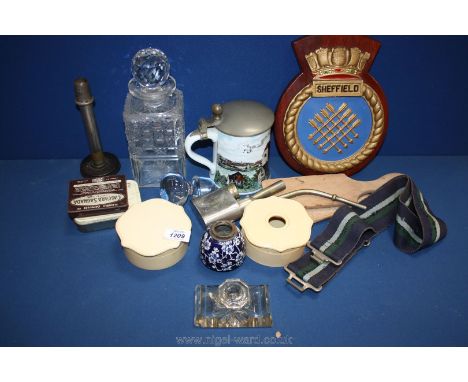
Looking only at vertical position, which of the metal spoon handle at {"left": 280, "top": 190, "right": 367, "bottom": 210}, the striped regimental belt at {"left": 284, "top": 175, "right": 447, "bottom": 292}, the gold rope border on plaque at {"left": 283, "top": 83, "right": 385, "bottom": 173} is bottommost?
the striped regimental belt at {"left": 284, "top": 175, "right": 447, "bottom": 292}

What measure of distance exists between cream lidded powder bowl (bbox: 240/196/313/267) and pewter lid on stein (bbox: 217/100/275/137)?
17cm

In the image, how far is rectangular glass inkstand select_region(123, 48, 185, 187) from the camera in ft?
3.53

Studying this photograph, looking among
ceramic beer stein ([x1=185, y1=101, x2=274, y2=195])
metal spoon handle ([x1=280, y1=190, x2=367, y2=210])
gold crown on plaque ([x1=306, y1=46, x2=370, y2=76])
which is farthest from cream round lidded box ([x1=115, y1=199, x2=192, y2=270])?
gold crown on plaque ([x1=306, y1=46, x2=370, y2=76])

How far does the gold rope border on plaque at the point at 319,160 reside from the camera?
1.11 meters

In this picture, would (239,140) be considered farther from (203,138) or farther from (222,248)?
(222,248)

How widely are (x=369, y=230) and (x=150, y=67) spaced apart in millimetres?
655

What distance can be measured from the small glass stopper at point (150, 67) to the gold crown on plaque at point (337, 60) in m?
0.34

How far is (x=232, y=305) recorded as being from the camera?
0.95m

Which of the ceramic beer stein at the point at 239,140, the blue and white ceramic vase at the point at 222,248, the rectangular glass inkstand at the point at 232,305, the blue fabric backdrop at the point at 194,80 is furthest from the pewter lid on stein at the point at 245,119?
the rectangular glass inkstand at the point at 232,305

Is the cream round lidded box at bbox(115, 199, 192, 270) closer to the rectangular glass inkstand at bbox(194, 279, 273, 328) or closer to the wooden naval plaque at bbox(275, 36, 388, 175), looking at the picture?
the rectangular glass inkstand at bbox(194, 279, 273, 328)

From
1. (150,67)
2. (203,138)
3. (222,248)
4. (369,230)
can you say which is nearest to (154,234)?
(222,248)

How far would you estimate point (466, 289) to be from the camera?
999 millimetres

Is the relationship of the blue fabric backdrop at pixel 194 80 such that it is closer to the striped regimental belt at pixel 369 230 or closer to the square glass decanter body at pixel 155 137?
the square glass decanter body at pixel 155 137

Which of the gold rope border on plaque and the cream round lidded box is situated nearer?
the cream round lidded box
